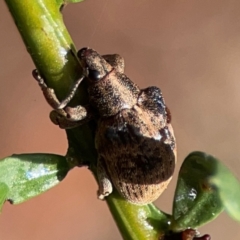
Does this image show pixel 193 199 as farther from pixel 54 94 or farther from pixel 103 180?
pixel 54 94

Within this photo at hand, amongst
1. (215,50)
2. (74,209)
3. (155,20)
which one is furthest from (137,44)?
(74,209)

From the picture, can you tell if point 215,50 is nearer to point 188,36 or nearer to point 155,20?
point 188,36

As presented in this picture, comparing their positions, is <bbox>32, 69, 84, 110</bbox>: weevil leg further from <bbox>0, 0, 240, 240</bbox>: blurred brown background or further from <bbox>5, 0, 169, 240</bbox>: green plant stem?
<bbox>0, 0, 240, 240</bbox>: blurred brown background

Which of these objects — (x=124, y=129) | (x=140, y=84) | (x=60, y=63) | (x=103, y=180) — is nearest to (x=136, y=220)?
(x=103, y=180)

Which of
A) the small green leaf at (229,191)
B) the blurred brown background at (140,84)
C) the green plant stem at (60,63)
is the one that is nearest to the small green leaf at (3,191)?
the green plant stem at (60,63)

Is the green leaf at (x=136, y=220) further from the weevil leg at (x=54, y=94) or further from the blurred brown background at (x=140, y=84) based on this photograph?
the blurred brown background at (x=140, y=84)

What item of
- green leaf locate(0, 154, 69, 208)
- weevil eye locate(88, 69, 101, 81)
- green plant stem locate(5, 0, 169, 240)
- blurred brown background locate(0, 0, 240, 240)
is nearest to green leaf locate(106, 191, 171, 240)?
green plant stem locate(5, 0, 169, 240)
